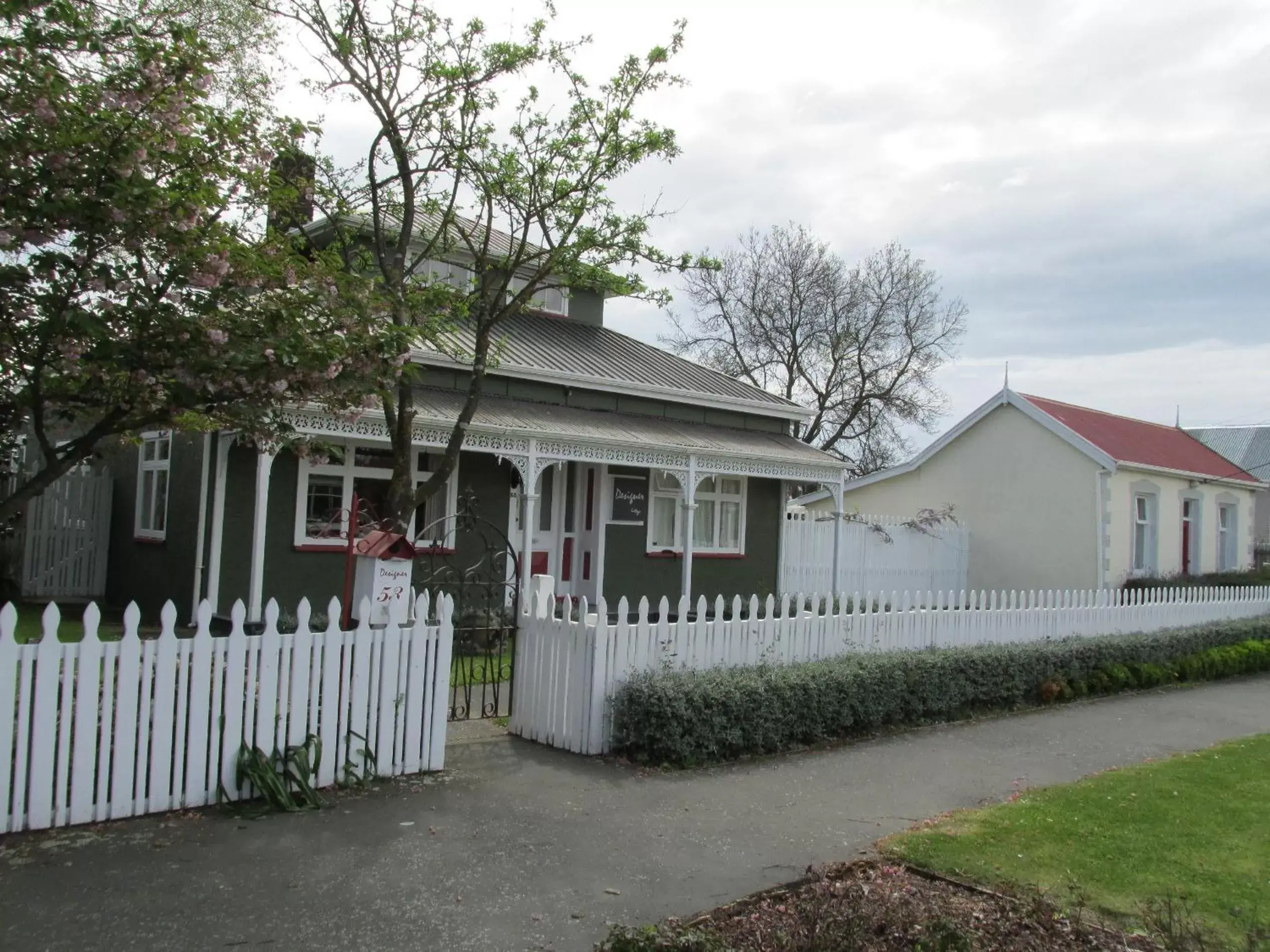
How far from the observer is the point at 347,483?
1423 centimetres

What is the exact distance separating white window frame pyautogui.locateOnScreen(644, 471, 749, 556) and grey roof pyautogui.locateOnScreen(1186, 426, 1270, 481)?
27826 mm

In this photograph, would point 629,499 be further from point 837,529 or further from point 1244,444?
point 1244,444

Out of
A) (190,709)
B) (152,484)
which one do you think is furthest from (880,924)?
(152,484)

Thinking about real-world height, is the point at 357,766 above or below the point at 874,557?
below

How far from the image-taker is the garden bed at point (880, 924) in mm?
4277

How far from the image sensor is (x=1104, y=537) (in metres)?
20.8

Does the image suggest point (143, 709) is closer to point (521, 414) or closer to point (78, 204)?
point (78, 204)

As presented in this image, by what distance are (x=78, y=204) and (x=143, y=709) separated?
2.78 m

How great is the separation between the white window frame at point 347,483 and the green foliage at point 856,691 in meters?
5.89

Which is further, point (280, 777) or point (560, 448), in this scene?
point (560, 448)

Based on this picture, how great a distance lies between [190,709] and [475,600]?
31.1 ft

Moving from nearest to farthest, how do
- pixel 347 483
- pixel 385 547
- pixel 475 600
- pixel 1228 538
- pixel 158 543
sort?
pixel 385 547
pixel 347 483
pixel 158 543
pixel 475 600
pixel 1228 538

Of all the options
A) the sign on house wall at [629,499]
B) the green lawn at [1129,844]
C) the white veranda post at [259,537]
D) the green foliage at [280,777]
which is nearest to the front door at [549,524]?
the sign on house wall at [629,499]

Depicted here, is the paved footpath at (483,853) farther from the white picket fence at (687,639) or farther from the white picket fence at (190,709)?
the white picket fence at (687,639)
